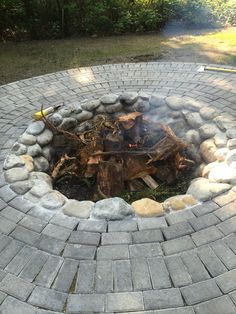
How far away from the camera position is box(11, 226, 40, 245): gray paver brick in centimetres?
280

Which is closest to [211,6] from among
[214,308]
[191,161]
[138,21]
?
[138,21]

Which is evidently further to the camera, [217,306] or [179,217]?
[179,217]

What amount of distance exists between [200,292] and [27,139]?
2.46m

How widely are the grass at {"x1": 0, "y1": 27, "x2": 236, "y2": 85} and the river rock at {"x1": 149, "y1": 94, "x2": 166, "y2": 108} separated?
242cm

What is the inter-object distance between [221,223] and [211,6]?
795cm

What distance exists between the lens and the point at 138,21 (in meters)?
9.02

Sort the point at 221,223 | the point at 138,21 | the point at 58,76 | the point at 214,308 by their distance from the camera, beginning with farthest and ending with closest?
Result: the point at 138,21, the point at 58,76, the point at 221,223, the point at 214,308

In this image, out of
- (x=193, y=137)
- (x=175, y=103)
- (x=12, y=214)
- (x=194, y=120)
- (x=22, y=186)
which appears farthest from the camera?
(x=175, y=103)

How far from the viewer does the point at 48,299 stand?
2.33 m

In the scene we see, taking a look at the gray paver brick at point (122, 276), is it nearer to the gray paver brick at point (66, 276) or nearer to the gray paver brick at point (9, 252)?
the gray paver brick at point (66, 276)

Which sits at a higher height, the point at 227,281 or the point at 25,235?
the point at 227,281

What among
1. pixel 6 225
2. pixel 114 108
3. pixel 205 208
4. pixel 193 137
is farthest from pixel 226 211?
pixel 114 108

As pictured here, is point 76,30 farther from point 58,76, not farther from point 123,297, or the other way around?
point 123,297

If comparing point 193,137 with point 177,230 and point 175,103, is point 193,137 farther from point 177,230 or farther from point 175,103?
point 177,230
